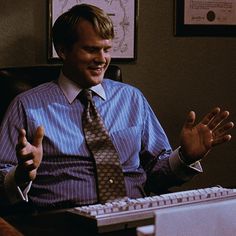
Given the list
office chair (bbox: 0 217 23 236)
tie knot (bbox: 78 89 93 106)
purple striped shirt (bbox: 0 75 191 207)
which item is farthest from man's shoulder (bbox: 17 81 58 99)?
office chair (bbox: 0 217 23 236)

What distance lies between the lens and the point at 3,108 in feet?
6.81

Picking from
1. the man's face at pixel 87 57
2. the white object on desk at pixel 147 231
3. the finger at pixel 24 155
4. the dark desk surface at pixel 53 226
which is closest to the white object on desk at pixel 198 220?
the white object on desk at pixel 147 231

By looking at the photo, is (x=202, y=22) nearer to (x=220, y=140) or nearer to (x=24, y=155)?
(x=220, y=140)

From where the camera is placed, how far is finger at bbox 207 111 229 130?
1.87 metres

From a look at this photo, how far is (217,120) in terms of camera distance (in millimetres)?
1906

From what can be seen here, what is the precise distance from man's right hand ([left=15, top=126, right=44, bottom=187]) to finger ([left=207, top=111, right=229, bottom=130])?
63cm

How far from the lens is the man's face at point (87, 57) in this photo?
2072mm

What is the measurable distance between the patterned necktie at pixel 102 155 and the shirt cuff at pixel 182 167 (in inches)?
8.2

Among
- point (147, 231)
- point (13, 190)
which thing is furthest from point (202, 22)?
point (147, 231)

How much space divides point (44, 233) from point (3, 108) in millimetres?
914

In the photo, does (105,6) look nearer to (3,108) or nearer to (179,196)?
(3,108)

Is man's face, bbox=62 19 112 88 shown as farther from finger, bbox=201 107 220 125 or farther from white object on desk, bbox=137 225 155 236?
white object on desk, bbox=137 225 155 236

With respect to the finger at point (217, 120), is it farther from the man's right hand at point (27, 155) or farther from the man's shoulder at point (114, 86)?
the man's right hand at point (27, 155)

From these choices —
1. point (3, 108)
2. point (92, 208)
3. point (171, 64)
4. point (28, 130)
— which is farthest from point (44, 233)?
point (171, 64)
